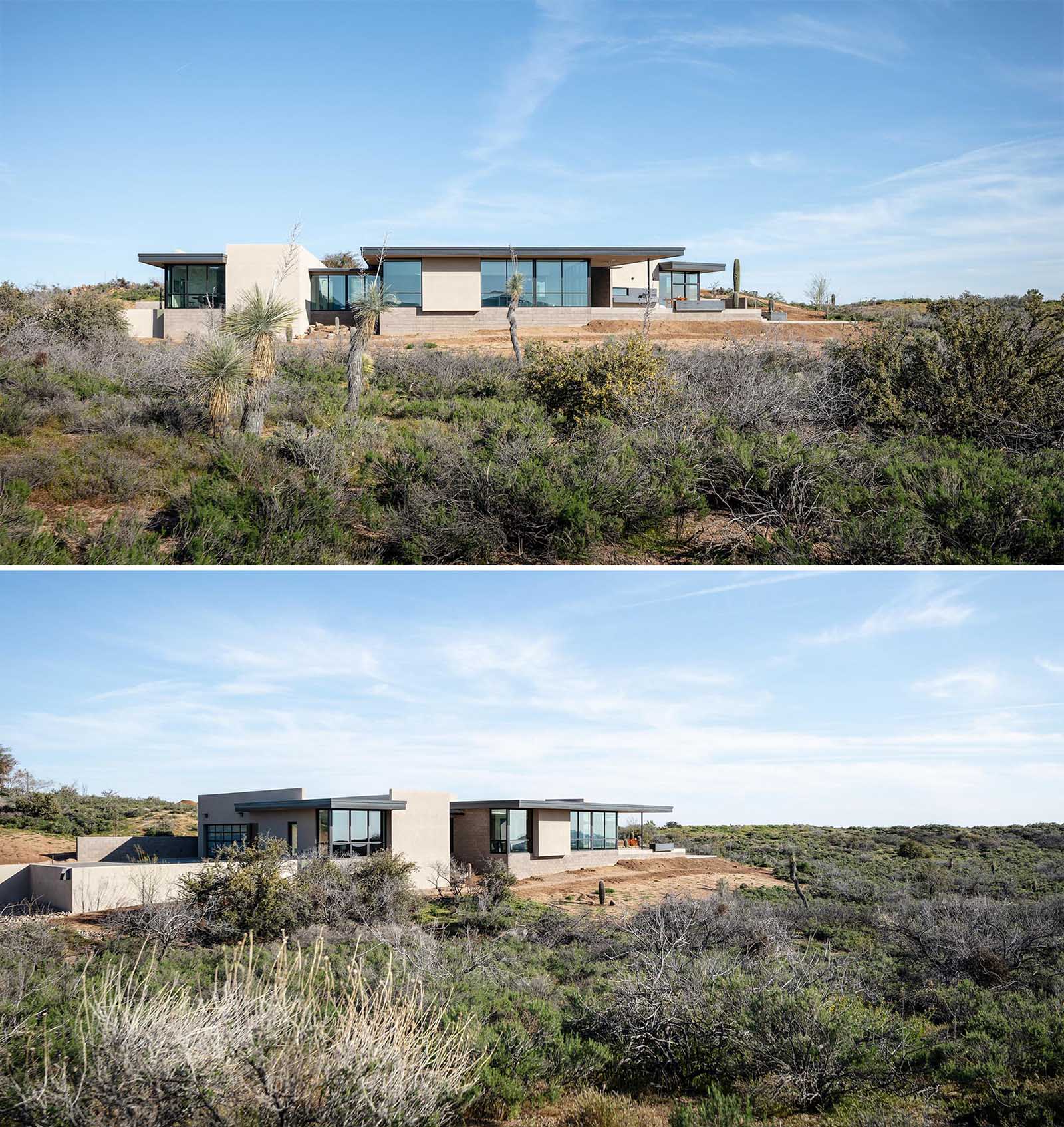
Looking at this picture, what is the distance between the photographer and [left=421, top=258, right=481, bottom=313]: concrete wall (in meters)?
36.7

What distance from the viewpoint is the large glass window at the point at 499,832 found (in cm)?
2544

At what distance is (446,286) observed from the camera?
121 feet

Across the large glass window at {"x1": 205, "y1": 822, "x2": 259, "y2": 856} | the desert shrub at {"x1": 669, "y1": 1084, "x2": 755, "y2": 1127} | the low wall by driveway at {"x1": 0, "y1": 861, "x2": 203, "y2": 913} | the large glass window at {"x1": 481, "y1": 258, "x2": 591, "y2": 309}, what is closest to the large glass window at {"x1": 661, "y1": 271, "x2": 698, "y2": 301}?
the large glass window at {"x1": 481, "y1": 258, "x2": 591, "y2": 309}

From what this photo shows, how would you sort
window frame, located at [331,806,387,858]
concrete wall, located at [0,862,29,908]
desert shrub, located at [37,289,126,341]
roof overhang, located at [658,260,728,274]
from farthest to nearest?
roof overhang, located at [658,260,728,274] → desert shrub, located at [37,289,126,341] → window frame, located at [331,806,387,858] → concrete wall, located at [0,862,29,908]

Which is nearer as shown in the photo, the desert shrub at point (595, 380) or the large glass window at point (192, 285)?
the desert shrub at point (595, 380)

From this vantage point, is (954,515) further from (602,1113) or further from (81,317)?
(81,317)

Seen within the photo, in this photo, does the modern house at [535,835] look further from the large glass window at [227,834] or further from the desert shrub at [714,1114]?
the desert shrub at [714,1114]

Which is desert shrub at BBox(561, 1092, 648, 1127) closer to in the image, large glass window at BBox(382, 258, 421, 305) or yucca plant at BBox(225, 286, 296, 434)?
yucca plant at BBox(225, 286, 296, 434)

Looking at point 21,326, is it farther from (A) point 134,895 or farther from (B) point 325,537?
(B) point 325,537

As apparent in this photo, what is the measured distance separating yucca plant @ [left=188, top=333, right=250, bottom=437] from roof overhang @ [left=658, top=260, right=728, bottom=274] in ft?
112

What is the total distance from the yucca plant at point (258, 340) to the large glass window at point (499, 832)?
14.0 m

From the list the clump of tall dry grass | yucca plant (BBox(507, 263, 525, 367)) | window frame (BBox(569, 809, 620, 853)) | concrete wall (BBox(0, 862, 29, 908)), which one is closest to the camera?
the clump of tall dry grass

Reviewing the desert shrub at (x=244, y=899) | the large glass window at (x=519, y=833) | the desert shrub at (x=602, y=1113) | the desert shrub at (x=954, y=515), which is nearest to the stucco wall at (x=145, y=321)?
the large glass window at (x=519, y=833)

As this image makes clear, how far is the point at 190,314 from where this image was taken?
35.8m
